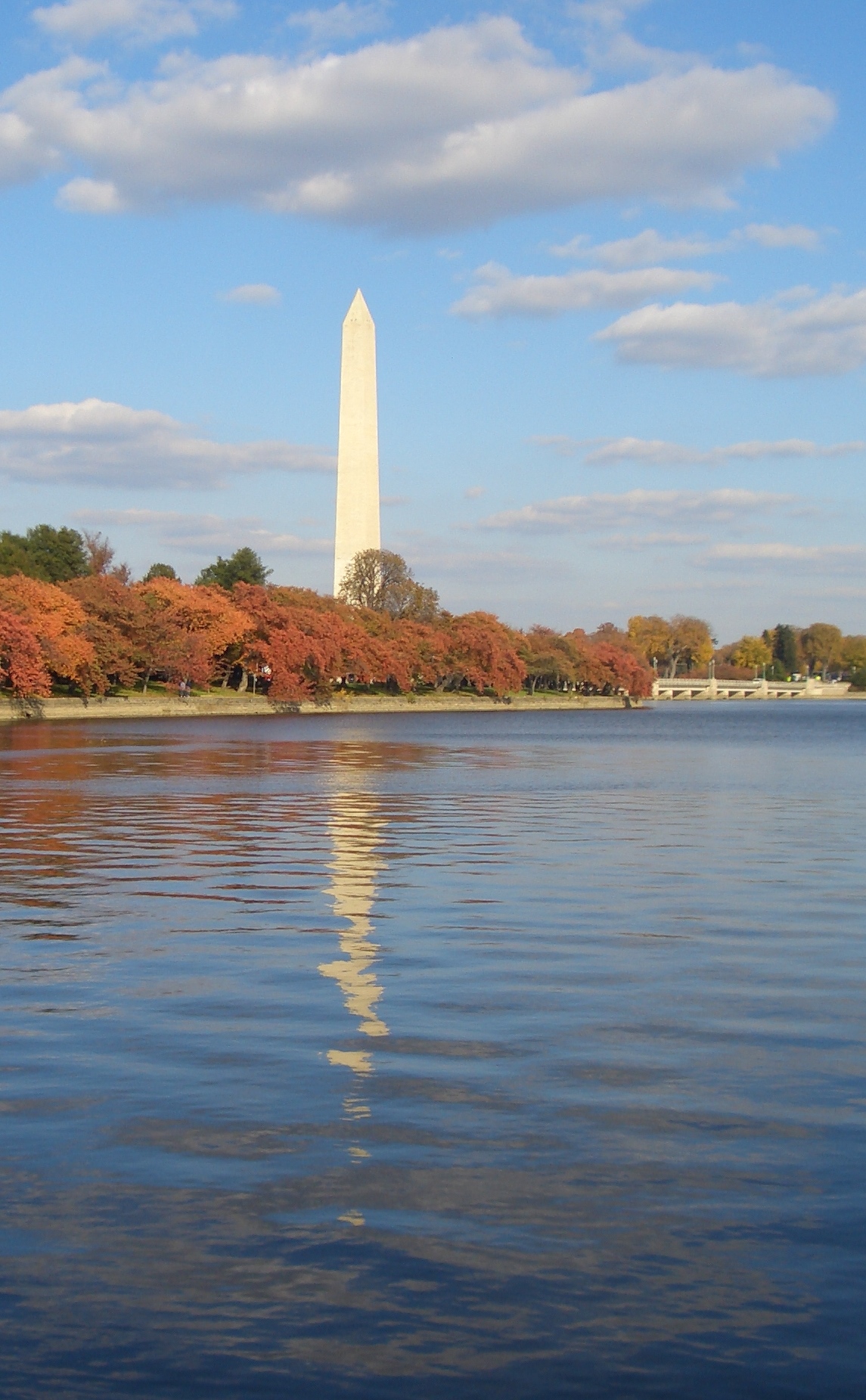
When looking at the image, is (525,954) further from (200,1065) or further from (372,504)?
(372,504)

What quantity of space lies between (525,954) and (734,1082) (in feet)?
12.4

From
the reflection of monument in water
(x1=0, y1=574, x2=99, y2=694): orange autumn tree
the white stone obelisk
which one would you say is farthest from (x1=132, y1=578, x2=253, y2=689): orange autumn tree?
the reflection of monument in water

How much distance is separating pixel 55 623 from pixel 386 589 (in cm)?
3921

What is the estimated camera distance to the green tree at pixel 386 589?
99.1 m

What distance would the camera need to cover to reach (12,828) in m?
21.2

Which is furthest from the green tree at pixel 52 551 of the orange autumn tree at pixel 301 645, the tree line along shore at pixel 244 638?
the orange autumn tree at pixel 301 645

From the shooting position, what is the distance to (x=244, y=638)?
88.4m

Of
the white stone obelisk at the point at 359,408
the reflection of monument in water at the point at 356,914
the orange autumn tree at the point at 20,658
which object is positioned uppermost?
the white stone obelisk at the point at 359,408

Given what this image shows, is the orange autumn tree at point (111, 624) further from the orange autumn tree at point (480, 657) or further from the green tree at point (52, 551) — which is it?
the orange autumn tree at point (480, 657)

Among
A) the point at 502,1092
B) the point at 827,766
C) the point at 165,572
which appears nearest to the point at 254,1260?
the point at 502,1092

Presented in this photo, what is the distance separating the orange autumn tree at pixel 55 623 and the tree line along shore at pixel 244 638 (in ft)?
0.29

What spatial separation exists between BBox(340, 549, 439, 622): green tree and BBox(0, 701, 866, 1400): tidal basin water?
82.5m

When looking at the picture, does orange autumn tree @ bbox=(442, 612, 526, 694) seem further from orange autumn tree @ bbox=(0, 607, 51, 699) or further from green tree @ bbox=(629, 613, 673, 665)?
green tree @ bbox=(629, 613, 673, 665)

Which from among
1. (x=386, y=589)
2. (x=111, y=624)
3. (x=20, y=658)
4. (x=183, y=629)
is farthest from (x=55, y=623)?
(x=386, y=589)
